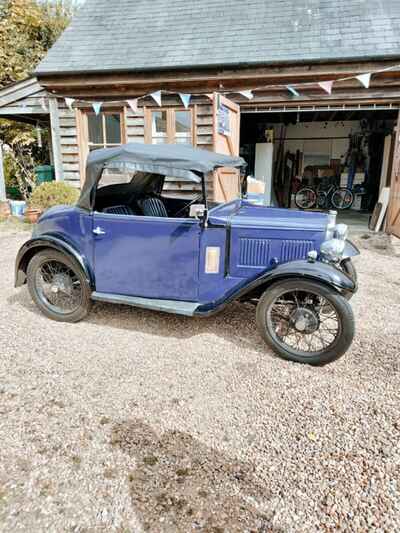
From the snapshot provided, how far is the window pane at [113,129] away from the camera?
336 inches

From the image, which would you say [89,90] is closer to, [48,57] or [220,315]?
[48,57]

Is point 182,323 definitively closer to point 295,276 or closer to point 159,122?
point 295,276

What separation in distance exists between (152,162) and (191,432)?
203 centimetres

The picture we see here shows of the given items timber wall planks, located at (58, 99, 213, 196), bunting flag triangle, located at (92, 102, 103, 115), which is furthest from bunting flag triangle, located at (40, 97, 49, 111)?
bunting flag triangle, located at (92, 102, 103, 115)

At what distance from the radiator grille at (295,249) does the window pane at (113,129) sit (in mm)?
6516

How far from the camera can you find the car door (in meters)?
3.27

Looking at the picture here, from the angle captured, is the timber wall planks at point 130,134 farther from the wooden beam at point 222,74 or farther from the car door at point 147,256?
the car door at point 147,256

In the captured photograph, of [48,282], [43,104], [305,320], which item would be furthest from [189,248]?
[43,104]

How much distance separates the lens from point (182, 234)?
325 cm

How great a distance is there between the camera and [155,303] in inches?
133

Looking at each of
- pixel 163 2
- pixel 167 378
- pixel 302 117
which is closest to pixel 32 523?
pixel 167 378

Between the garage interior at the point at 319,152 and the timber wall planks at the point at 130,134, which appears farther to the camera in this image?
the garage interior at the point at 319,152

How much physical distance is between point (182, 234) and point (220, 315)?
3.61 feet

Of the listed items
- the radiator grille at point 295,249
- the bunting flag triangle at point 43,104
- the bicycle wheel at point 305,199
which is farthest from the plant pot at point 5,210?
the bicycle wheel at point 305,199
